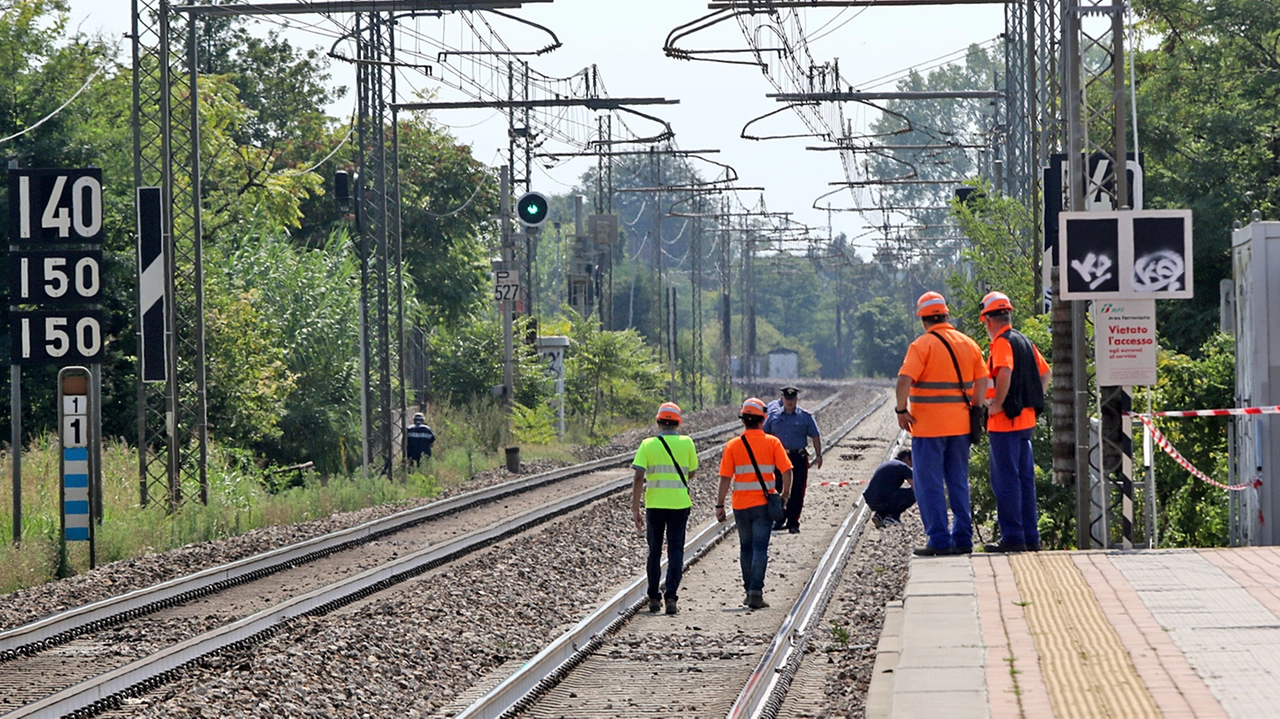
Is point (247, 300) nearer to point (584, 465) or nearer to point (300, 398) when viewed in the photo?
point (300, 398)

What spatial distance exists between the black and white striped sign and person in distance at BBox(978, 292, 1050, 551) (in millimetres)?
12597

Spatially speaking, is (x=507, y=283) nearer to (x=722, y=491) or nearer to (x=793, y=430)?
(x=793, y=430)

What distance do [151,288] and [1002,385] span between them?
1311 cm

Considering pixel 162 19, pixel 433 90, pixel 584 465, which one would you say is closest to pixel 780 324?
pixel 433 90

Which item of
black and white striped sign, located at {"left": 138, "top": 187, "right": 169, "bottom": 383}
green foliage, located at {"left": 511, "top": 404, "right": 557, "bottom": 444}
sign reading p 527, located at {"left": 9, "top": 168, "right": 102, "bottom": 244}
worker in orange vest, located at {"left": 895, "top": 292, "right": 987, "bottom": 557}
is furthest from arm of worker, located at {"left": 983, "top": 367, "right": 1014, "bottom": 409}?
green foliage, located at {"left": 511, "top": 404, "right": 557, "bottom": 444}

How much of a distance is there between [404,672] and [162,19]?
490 inches

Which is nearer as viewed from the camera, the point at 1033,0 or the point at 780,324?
the point at 1033,0

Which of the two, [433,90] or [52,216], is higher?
[433,90]

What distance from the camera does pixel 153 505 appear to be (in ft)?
69.8

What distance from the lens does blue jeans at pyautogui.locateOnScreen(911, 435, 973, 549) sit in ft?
36.0

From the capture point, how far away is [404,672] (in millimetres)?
11055

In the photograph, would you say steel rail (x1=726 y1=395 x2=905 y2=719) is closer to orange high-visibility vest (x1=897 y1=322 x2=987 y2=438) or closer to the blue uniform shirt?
the blue uniform shirt

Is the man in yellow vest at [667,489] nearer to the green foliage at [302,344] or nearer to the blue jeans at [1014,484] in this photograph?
the blue jeans at [1014,484]

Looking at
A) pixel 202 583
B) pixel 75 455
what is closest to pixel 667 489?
pixel 202 583
